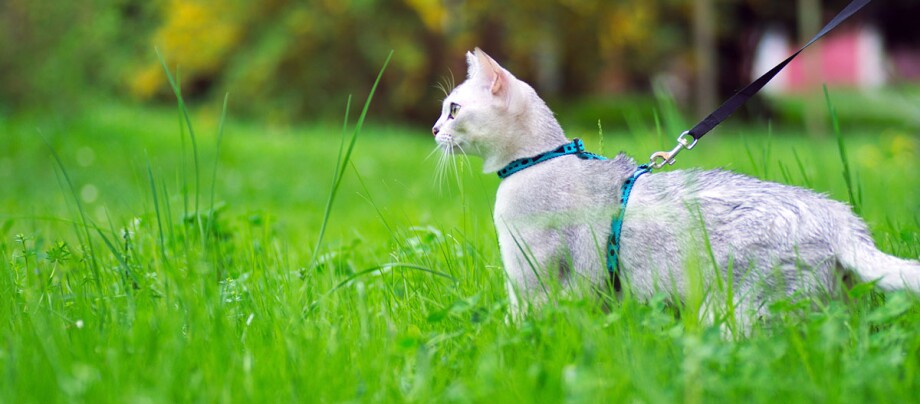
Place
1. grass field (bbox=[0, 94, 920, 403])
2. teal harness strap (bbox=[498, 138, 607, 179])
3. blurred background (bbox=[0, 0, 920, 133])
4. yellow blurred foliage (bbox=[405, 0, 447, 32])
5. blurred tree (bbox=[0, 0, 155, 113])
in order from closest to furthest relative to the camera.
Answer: grass field (bbox=[0, 94, 920, 403]) < teal harness strap (bbox=[498, 138, 607, 179]) < blurred tree (bbox=[0, 0, 155, 113]) < yellow blurred foliage (bbox=[405, 0, 447, 32]) < blurred background (bbox=[0, 0, 920, 133])

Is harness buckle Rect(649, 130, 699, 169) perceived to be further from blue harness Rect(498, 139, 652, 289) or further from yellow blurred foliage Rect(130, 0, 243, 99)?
yellow blurred foliage Rect(130, 0, 243, 99)

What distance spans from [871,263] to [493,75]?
132cm

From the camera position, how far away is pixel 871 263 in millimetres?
2348

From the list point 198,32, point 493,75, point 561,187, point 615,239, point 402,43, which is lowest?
point 615,239

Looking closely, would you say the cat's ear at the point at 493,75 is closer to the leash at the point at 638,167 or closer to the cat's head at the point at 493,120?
the cat's head at the point at 493,120

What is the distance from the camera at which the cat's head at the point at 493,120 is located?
9.29ft

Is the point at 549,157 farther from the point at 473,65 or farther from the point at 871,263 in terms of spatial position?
the point at 871,263

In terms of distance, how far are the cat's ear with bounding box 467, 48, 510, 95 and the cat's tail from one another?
1172mm

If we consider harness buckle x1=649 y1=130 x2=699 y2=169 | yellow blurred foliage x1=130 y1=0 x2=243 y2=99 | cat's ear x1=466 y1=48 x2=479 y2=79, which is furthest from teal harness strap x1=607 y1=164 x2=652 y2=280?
yellow blurred foliage x1=130 y1=0 x2=243 y2=99

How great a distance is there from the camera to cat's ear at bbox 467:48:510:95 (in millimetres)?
2842

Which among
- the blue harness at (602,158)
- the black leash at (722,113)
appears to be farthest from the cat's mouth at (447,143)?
the black leash at (722,113)

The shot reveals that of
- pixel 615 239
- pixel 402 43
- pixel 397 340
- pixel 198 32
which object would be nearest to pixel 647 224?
pixel 615 239

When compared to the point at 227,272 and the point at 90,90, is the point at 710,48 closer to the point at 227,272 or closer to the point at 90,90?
the point at 90,90

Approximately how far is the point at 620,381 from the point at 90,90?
9387 millimetres
